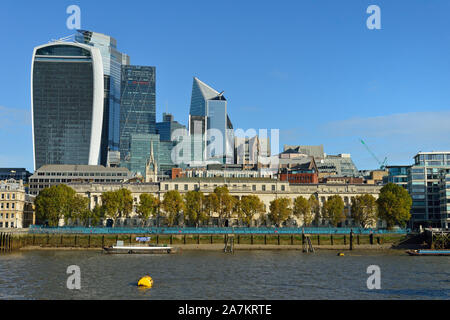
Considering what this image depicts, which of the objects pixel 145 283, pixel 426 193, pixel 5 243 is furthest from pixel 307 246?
pixel 426 193

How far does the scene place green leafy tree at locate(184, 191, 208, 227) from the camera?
16275 centimetres

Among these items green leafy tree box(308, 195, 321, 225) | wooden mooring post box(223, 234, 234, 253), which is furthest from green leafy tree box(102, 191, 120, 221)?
green leafy tree box(308, 195, 321, 225)

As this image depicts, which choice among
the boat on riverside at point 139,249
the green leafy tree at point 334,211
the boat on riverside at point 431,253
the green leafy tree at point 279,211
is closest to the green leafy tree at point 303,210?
the green leafy tree at point 279,211

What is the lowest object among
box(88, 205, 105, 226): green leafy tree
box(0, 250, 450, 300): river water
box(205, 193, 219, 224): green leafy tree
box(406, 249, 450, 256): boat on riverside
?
box(406, 249, 450, 256): boat on riverside

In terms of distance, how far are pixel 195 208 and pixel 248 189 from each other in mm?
29312

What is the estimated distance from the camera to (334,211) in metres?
166

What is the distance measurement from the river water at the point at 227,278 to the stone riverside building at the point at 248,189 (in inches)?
2881

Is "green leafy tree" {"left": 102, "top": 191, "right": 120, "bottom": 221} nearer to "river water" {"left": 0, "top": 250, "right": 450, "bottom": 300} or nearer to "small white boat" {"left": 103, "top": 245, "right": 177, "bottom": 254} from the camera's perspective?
"small white boat" {"left": 103, "top": 245, "right": 177, "bottom": 254}

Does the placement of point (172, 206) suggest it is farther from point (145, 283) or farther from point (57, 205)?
point (145, 283)

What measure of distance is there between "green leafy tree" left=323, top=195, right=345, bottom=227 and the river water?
2085 inches

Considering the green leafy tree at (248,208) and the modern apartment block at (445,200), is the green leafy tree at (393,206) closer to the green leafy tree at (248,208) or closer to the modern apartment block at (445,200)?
the modern apartment block at (445,200)
